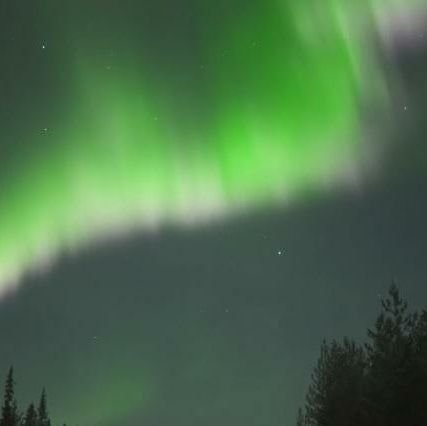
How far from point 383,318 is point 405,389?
→ 3.54 meters

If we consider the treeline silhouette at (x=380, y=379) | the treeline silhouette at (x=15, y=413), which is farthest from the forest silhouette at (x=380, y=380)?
the treeline silhouette at (x=15, y=413)

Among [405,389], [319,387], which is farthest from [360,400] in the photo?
[319,387]

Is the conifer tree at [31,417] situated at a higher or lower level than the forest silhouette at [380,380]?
higher

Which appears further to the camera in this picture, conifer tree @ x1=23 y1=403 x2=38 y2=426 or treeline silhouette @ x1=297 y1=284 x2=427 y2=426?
conifer tree @ x1=23 y1=403 x2=38 y2=426

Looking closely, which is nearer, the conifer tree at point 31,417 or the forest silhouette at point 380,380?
the forest silhouette at point 380,380

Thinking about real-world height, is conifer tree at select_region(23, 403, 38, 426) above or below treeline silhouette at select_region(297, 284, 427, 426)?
above

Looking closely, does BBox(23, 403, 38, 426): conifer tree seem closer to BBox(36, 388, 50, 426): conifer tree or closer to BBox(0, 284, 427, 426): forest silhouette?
BBox(36, 388, 50, 426): conifer tree

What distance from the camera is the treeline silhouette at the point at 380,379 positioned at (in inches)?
914

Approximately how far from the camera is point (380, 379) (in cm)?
2425

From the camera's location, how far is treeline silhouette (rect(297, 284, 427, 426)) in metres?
23.2

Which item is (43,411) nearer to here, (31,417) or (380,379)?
(31,417)

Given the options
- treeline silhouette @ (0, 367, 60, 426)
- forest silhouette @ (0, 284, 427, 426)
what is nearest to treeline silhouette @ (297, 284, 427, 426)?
forest silhouette @ (0, 284, 427, 426)

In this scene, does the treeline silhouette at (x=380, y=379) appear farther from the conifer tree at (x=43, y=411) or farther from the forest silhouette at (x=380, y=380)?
the conifer tree at (x=43, y=411)

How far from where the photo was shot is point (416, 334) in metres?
25.3
